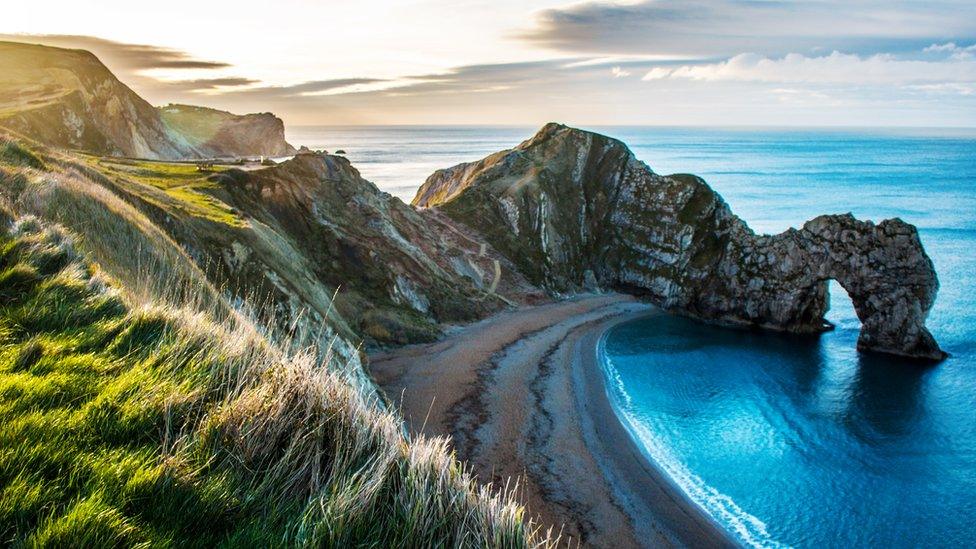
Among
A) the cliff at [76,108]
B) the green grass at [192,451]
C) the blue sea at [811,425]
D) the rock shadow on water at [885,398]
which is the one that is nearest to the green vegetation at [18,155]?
the green grass at [192,451]

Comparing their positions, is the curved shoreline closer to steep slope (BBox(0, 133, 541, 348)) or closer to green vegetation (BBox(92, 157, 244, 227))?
steep slope (BBox(0, 133, 541, 348))

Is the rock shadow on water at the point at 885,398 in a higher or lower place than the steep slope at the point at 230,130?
lower

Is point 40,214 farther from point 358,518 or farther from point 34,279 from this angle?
point 358,518

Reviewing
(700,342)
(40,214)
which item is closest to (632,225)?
(700,342)

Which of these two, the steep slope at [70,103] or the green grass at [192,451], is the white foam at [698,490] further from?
the steep slope at [70,103]

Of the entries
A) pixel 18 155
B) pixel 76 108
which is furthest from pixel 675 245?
pixel 76 108

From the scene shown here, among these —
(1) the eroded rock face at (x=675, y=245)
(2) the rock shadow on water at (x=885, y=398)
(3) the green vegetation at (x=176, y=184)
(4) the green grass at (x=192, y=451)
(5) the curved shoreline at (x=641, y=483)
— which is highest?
(4) the green grass at (x=192, y=451)

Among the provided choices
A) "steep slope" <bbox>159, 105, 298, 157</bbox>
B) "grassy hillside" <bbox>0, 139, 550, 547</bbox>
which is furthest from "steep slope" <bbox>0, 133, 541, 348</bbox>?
"steep slope" <bbox>159, 105, 298, 157</bbox>

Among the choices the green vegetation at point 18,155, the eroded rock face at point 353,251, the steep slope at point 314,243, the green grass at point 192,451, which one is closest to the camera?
the green grass at point 192,451
